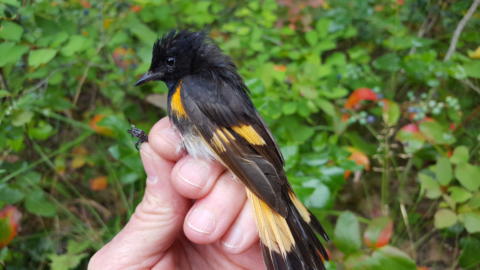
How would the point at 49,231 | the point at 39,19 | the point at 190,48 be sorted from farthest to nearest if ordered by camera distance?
the point at 49,231, the point at 39,19, the point at 190,48

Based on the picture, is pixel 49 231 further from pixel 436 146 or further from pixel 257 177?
pixel 436 146

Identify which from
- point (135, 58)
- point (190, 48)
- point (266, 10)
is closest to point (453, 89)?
point (266, 10)

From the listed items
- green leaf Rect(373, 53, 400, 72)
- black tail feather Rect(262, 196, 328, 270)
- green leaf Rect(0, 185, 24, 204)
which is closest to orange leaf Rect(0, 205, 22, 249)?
green leaf Rect(0, 185, 24, 204)

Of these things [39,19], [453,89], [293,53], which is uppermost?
[39,19]

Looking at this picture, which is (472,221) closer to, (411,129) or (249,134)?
(411,129)

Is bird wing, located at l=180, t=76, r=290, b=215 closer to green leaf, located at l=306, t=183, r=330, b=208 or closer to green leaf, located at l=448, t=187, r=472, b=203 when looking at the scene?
green leaf, located at l=306, t=183, r=330, b=208

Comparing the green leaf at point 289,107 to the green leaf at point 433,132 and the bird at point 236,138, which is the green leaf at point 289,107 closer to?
the bird at point 236,138
